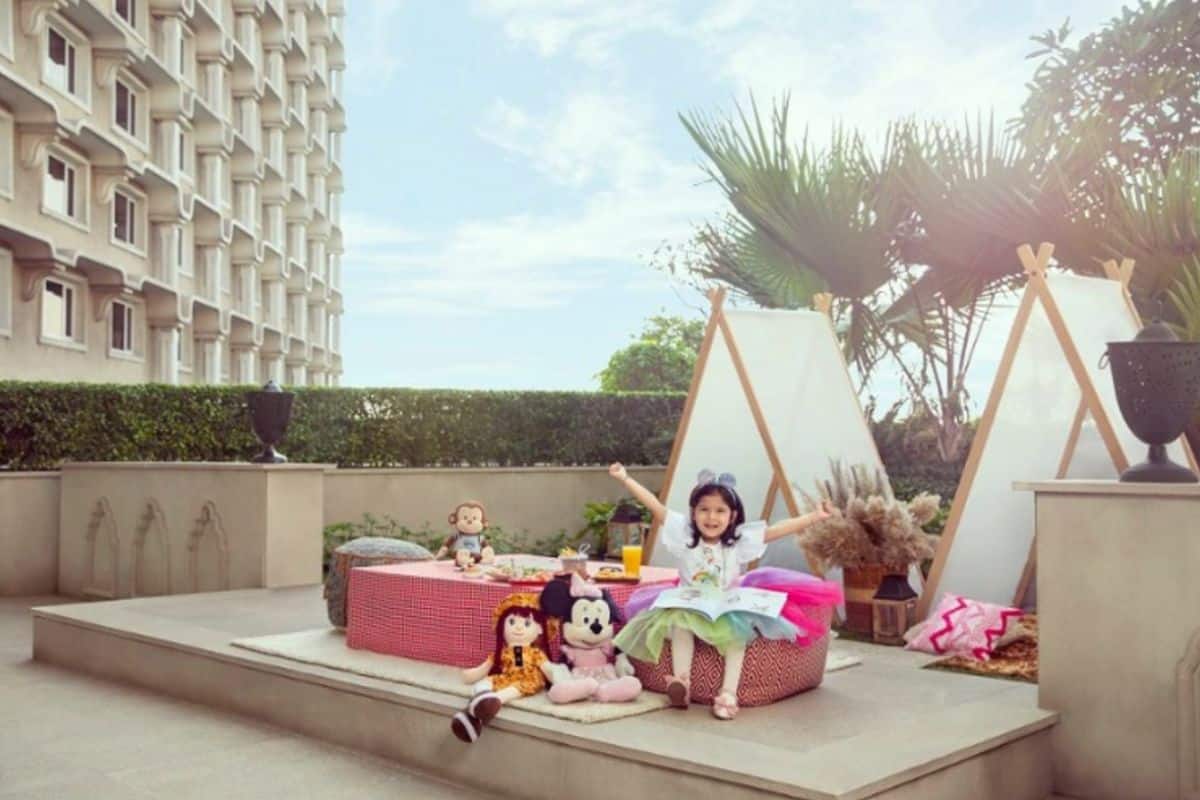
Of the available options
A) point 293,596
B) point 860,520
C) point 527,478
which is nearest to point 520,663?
point 860,520

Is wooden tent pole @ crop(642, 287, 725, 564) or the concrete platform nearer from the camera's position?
the concrete platform

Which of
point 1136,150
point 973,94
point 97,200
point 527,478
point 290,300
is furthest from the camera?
point 290,300

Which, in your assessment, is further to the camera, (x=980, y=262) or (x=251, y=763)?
(x=980, y=262)

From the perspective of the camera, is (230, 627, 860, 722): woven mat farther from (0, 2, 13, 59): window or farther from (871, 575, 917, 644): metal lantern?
(0, 2, 13, 59): window

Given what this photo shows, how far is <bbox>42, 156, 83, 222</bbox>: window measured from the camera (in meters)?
20.4

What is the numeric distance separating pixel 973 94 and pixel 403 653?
23.9ft

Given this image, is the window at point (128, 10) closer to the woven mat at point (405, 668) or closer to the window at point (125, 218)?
the window at point (125, 218)

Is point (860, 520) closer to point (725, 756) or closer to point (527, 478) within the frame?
point (725, 756)

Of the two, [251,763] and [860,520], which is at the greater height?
[860,520]

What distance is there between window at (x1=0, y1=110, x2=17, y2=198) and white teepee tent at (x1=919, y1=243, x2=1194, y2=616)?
646 inches

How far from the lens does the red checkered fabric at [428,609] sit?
585 cm

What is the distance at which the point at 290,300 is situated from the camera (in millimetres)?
37906

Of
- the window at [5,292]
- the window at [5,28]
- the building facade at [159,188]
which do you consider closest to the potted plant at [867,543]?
the building facade at [159,188]

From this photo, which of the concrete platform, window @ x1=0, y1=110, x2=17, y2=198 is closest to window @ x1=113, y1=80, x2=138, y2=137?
window @ x1=0, y1=110, x2=17, y2=198
